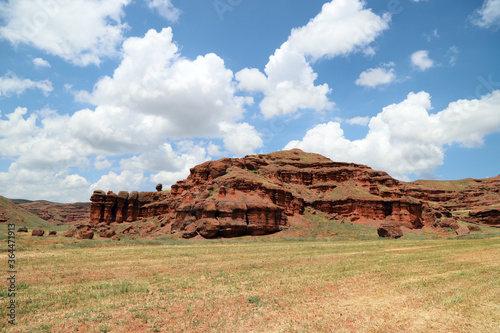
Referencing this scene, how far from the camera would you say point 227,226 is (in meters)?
55.1

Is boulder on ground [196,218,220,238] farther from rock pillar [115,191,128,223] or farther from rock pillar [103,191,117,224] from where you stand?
rock pillar [103,191,117,224]

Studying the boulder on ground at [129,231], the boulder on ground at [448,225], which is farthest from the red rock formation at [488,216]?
the boulder on ground at [129,231]

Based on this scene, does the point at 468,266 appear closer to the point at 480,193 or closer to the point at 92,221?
the point at 92,221

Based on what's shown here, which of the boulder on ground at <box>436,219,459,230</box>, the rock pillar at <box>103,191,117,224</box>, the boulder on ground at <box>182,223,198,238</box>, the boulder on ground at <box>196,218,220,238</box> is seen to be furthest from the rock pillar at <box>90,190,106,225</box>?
the boulder on ground at <box>436,219,459,230</box>

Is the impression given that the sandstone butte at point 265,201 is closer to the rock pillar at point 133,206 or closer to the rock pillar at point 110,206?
the rock pillar at point 133,206

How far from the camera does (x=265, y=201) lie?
215ft

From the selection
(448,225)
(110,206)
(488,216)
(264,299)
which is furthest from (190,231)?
(488,216)

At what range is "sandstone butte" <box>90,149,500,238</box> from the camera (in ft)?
193

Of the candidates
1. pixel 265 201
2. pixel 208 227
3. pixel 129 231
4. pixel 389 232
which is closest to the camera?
pixel 389 232

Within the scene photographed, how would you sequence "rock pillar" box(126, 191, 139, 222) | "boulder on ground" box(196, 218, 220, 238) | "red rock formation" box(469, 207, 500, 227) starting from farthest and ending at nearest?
1. "rock pillar" box(126, 191, 139, 222)
2. "red rock formation" box(469, 207, 500, 227)
3. "boulder on ground" box(196, 218, 220, 238)

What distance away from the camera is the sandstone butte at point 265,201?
58.9 meters

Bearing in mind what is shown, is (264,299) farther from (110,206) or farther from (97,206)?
(97,206)

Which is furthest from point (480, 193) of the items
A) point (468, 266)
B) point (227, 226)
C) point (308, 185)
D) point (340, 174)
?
point (468, 266)

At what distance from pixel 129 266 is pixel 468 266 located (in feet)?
68.7
